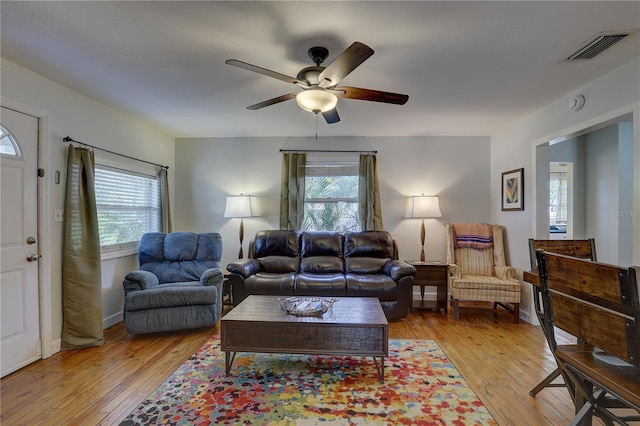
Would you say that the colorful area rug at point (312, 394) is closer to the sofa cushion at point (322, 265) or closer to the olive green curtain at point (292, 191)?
the sofa cushion at point (322, 265)

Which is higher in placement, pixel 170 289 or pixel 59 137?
pixel 59 137

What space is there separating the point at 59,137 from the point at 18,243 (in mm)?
1018

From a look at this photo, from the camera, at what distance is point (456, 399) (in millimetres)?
2023

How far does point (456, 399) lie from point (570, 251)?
1.36m

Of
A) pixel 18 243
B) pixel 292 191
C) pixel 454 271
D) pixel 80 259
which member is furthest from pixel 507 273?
pixel 18 243

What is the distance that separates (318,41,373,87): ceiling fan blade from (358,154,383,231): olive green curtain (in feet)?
8.11

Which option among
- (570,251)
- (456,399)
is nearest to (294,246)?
(456,399)

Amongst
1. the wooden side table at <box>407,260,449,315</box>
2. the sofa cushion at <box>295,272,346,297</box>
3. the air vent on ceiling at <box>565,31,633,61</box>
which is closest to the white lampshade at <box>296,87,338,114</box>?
the air vent on ceiling at <box>565,31,633,61</box>

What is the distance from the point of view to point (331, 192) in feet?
15.2

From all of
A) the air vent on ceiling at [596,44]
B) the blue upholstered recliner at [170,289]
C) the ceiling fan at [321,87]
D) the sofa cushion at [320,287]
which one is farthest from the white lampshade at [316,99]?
the blue upholstered recliner at [170,289]

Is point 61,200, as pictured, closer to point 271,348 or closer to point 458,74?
point 271,348

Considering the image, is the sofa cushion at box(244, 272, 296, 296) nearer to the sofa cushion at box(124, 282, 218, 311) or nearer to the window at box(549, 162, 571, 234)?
the sofa cushion at box(124, 282, 218, 311)

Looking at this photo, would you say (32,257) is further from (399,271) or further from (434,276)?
(434,276)

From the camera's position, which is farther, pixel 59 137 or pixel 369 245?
pixel 369 245
